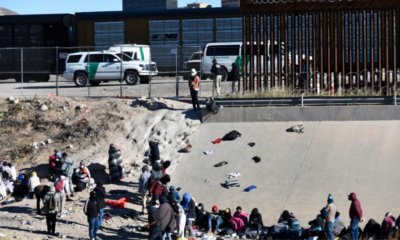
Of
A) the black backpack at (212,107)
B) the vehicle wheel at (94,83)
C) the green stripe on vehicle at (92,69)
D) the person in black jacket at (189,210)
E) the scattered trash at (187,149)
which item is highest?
the green stripe on vehicle at (92,69)

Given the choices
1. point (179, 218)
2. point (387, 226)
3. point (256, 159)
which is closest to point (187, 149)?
point (256, 159)

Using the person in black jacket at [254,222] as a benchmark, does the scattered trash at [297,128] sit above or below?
above

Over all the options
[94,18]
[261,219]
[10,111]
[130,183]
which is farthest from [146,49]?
[261,219]

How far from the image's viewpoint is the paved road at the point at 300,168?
14594mm

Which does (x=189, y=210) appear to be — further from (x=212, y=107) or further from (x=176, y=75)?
(x=176, y=75)

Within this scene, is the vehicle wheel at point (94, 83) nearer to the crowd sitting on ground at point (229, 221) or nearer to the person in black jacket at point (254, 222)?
the crowd sitting on ground at point (229, 221)

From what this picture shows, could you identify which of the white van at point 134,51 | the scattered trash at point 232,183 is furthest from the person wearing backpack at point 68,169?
the white van at point 134,51

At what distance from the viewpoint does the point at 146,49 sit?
2983 centimetres

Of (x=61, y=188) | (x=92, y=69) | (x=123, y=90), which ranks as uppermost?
(x=92, y=69)

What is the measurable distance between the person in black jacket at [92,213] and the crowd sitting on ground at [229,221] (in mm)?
1114

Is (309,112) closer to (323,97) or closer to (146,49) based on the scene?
(323,97)

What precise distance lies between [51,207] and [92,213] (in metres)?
1.21

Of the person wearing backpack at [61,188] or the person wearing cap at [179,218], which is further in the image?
the person wearing backpack at [61,188]

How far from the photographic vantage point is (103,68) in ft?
88.1
